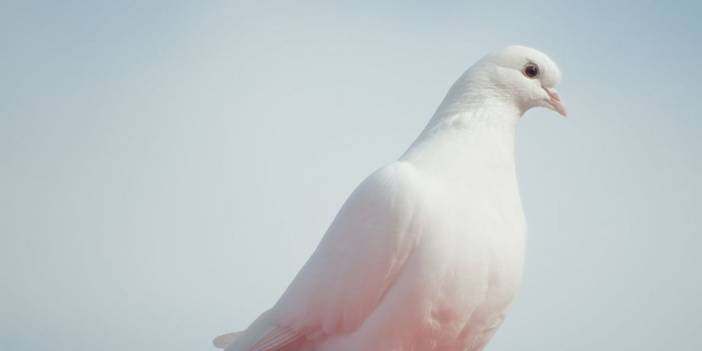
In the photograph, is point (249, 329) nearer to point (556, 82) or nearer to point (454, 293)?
point (454, 293)

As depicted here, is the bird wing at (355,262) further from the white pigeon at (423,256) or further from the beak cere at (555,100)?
the beak cere at (555,100)

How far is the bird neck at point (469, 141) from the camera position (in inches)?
110

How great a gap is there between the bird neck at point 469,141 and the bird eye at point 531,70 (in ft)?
0.70

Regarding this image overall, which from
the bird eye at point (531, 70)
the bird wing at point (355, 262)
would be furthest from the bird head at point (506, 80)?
the bird wing at point (355, 262)

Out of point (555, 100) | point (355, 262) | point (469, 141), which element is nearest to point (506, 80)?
→ point (555, 100)

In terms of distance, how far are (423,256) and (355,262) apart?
358 millimetres

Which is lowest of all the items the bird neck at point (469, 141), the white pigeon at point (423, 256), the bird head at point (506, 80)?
the white pigeon at point (423, 256)

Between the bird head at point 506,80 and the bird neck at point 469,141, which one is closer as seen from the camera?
the bird neck at point 469,141

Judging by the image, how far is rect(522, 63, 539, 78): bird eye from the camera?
10.6 feet

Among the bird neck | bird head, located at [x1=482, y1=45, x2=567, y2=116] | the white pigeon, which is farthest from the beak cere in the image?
the white pigeon

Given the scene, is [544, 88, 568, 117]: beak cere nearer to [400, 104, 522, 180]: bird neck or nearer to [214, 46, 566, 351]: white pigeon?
[400, 104, 522, 180]: bird neck

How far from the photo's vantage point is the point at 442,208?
8.53 ft

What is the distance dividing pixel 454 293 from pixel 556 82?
5.08ft

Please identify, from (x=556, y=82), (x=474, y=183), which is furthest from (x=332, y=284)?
(x=556, y=82)
